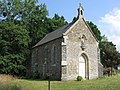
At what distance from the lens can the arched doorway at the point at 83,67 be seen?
4169 centimetres

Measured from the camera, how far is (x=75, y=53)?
41344mm

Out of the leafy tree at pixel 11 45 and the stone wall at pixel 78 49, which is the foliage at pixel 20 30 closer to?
the leafy tree at pixel 11 45

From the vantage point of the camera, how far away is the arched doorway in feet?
137

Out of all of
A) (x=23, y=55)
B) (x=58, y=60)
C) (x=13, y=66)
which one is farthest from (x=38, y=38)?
(x=58, y=60)

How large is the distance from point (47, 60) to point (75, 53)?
7.46 meters

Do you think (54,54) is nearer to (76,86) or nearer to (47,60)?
(47,60)

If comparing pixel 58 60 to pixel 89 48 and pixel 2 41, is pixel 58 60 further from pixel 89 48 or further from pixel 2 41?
pixel 2 41

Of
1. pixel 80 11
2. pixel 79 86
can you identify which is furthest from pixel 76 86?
pixel 80 11

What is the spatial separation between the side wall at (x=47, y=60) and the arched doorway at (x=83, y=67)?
3310 mm

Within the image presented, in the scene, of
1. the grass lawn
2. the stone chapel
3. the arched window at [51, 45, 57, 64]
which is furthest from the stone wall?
the grass lawn

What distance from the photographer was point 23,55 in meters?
53.5

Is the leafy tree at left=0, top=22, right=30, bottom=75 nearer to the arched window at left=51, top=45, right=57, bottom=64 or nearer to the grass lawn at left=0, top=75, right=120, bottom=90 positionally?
the arched window at left=51, top=45, right=57, bottom=64

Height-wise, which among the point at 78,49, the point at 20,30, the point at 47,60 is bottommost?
the point at 47,60

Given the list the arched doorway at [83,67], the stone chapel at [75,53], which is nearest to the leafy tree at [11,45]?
the stone chapel at [75,53]
